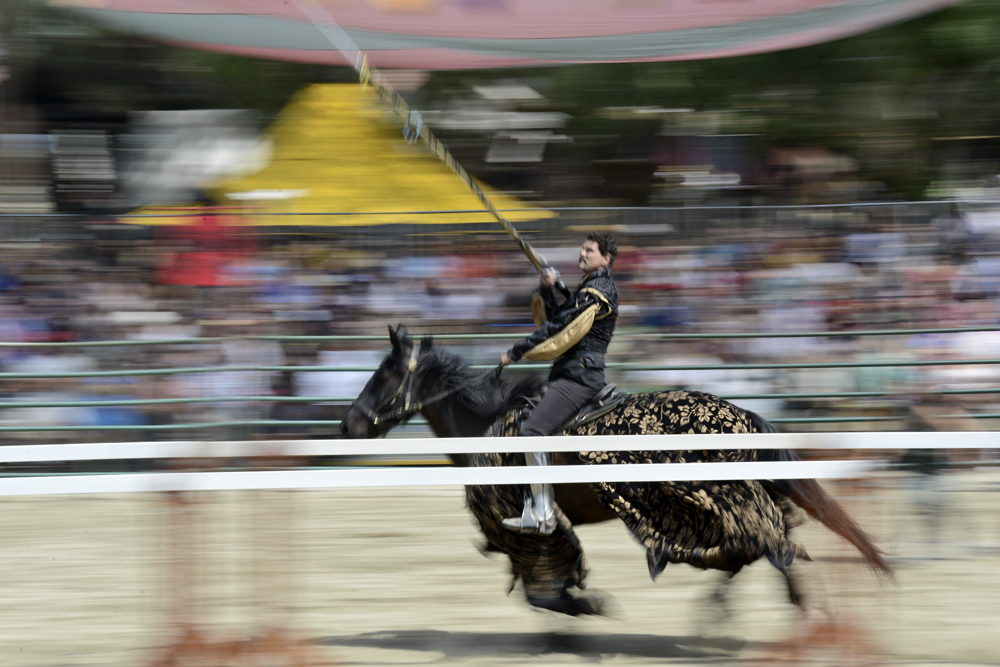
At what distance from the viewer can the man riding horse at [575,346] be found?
202 inches

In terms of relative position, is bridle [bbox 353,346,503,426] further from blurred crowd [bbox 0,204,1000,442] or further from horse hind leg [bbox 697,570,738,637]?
blurred crowd [bbox 0,204,1000,442]

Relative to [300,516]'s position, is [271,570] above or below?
above

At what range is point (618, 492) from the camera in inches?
193

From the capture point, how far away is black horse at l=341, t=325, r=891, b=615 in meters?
4.65

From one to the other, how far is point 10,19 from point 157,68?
153 cm

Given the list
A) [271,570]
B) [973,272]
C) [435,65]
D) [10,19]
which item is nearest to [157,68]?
[10,19]

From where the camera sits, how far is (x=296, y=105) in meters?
10.8

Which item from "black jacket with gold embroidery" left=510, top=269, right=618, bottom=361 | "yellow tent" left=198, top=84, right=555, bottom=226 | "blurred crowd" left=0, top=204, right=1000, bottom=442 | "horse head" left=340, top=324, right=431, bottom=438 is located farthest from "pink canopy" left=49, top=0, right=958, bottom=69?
"black jacket with gold embroidery" left=510, top=269, right=618, bottom=361

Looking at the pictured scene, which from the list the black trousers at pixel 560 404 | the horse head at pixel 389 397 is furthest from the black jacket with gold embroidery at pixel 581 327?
the horse head at pixel 389 397

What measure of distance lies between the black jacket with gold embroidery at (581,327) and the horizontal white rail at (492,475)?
41.0 inches

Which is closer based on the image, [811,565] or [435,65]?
[811,565]

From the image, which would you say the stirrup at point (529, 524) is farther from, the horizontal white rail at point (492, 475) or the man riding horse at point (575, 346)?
the horizontal white rail at point (492, 475)

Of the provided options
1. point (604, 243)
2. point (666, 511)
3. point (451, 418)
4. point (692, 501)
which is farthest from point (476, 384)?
point (692, 501)

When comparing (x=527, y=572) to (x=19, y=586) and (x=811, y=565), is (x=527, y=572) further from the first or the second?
(x=19, y=586)
